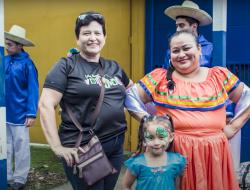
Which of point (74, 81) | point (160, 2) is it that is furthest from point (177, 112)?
point (160, 2)

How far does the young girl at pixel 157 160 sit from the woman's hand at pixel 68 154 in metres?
0.35

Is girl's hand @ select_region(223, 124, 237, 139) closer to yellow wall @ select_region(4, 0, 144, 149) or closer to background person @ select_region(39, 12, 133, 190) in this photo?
background person @ select_region(39, 12, 133, 190)

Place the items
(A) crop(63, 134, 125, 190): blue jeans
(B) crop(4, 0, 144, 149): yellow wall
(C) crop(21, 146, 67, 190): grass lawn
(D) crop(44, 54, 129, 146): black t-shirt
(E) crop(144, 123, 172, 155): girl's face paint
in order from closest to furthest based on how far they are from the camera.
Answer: (E) crop(144, 123, 172, 155): girl's face paint, (D) crop(44, 54, 129, 146): black t-shirt, (A) crop(63, 134, 125, 190): blue jeans, (C) crop(21, 146, 67, 190): grass lawn, (B) crop(4, 0, 144, 149): yellow wall

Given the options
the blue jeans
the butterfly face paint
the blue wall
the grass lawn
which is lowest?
the grass lawn

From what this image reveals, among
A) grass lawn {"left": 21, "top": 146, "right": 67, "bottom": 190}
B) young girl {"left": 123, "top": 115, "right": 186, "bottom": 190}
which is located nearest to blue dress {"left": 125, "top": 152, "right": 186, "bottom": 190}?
young girl {"left": 123, "top": 115, "right": 186, "bottom": 190}

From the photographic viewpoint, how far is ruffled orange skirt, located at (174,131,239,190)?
303 cm

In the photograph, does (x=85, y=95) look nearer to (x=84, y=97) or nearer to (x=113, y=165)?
(x=84, y=97)

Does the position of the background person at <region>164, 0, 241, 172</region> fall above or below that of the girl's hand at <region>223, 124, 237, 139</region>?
above

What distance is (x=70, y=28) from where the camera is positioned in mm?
7434

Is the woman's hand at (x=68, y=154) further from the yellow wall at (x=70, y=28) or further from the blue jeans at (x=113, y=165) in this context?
the yellow wall at (x=70, y=28)

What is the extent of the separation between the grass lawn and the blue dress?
274cm

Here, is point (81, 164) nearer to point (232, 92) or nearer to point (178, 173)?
point (178, 173)

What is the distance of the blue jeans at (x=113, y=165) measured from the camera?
322cm

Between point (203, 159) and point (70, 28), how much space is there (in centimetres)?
480
